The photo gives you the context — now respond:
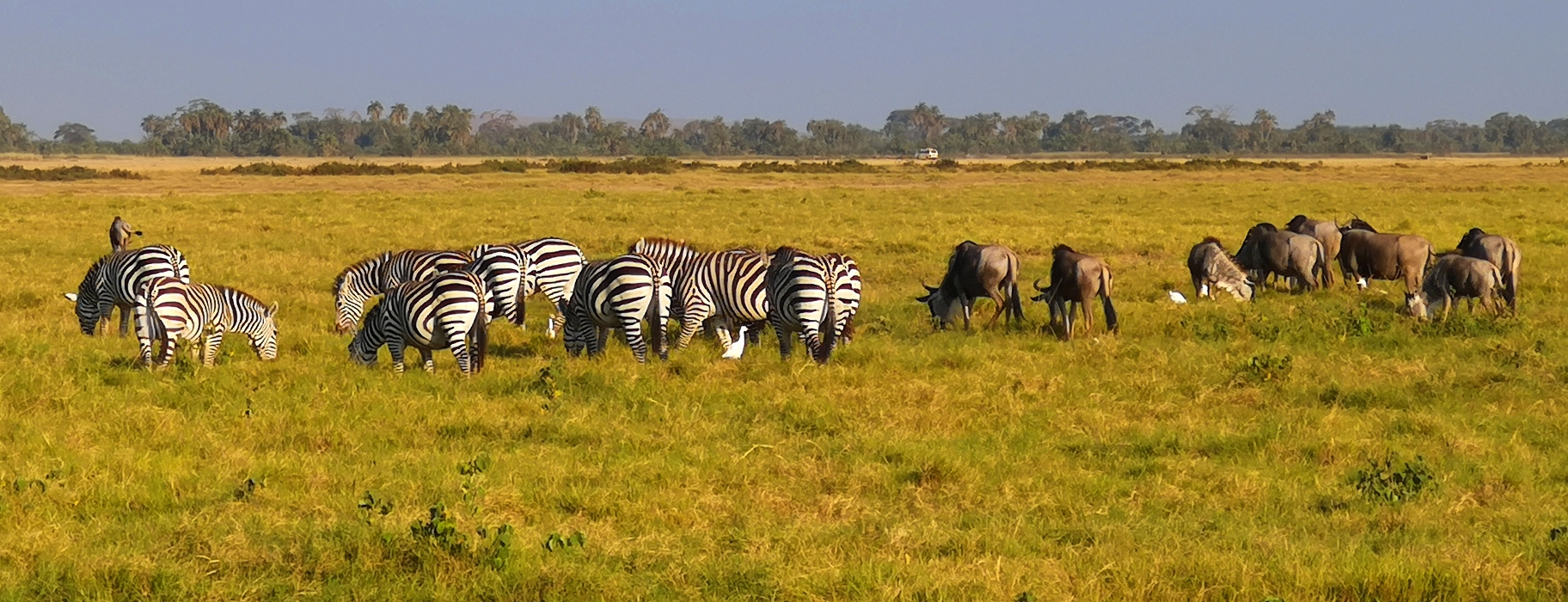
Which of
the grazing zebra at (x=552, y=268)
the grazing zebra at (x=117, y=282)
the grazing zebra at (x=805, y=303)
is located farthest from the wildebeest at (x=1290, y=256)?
the grazing zebra at (x=117, y=282)

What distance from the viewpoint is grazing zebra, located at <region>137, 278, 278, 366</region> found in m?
10.4

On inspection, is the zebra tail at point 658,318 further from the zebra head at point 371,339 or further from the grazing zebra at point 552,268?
the grazing zebra at point 552,268

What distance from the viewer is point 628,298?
36.3 ft

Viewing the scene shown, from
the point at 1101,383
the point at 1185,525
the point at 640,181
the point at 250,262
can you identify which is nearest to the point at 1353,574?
the point at 1185,525

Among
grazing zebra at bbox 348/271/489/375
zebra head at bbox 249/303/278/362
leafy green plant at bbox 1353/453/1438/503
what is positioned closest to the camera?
leafy green plant at bbox 1353/453/1438/503

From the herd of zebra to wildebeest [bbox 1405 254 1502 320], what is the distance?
5.99 m

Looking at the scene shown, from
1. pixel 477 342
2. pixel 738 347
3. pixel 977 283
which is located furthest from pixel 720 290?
pixel 977 283

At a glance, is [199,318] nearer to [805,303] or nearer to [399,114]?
[805,303]

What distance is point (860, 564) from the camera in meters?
5.75

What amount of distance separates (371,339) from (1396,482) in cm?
731

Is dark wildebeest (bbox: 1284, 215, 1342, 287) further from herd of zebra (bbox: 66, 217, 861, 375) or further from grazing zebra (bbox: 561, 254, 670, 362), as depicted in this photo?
grazing zebra (bbox: 561, 254, 670, 362)

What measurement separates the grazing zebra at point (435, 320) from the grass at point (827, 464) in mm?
308

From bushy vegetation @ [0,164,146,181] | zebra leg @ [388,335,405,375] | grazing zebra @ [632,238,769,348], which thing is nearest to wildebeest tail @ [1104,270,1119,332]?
grazing zebra @ [632,238,769,348]

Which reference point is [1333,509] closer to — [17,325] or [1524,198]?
[17,325]
